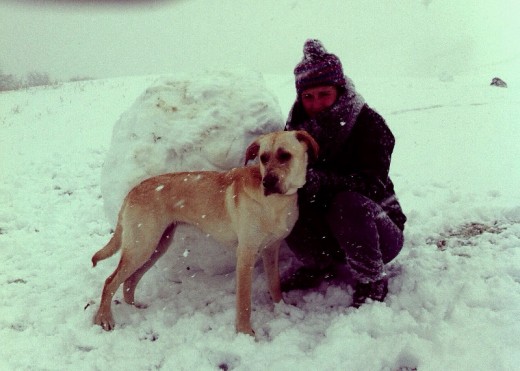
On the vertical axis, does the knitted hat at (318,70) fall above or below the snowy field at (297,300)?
above

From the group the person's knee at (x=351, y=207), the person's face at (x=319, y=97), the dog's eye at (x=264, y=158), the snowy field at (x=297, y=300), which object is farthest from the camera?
the person's face at (x=319, y=97)

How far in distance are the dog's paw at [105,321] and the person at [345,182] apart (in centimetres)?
160

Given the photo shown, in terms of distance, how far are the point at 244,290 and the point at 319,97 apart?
1632 mm

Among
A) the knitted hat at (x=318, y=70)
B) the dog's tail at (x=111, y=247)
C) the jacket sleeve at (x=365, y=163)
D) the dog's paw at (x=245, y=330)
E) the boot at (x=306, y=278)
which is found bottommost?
the boot at (x=306, y=278)

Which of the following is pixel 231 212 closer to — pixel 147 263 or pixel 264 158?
pixel 264 158

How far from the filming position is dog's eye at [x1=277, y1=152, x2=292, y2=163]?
2977mm

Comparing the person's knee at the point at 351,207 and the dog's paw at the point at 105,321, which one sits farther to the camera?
the dog's paw at the point at 105,321

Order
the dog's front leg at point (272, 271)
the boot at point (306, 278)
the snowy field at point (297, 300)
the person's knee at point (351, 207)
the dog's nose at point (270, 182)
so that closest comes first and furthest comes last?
the snowy field at point (297, 300), the dog's nose at point (270, 182), the person's knee at point (351, 207), the dog's front leg at point (272, 271), the boot at point (306, 278)

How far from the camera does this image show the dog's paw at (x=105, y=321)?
10.7ft

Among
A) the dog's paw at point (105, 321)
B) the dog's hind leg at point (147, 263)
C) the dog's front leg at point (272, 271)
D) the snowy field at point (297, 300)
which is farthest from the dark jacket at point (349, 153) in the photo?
the dog's paw at point (105, 321)

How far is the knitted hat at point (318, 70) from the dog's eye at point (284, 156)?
723 millimetres

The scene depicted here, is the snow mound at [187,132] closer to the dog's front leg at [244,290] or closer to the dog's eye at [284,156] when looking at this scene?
the dog's front leg at [244,290]

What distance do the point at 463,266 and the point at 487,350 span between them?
1.17m

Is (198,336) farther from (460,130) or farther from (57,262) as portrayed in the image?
(460,130)
